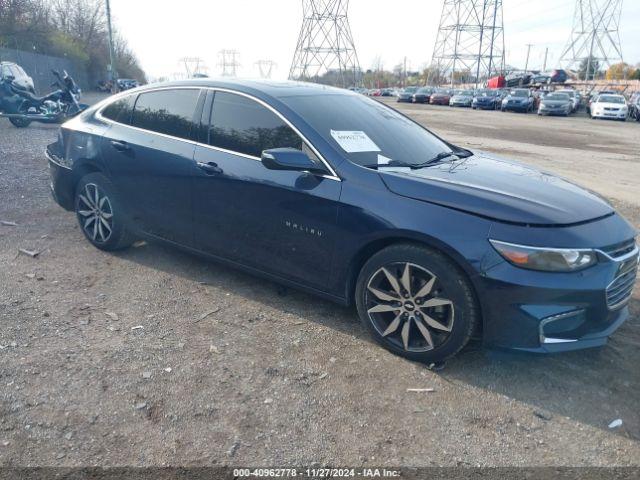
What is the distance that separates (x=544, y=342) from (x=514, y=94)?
124 feet

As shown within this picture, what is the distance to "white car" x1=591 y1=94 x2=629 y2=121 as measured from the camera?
30.5m

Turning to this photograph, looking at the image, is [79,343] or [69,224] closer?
[79,343]

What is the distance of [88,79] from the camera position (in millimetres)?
57375

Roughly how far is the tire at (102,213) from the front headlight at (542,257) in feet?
11.1

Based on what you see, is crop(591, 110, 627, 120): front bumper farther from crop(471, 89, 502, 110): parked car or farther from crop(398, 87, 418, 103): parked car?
crop(398, 87, 418, 103): parked car

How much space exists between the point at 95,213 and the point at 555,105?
33.1m

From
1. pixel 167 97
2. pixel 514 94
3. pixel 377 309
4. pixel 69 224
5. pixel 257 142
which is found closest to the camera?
pixel 377 309

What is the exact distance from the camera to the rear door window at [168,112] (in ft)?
14.3

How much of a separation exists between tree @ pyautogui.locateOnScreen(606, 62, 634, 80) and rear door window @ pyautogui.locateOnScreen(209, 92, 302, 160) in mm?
82750

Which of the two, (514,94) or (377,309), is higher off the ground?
(514,94)

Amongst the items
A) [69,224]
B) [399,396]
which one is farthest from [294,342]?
[69,224]

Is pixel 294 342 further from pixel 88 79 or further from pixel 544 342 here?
pixel 88 79

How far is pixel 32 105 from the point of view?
1616 cm

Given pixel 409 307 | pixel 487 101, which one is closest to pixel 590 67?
pixel 487 101
